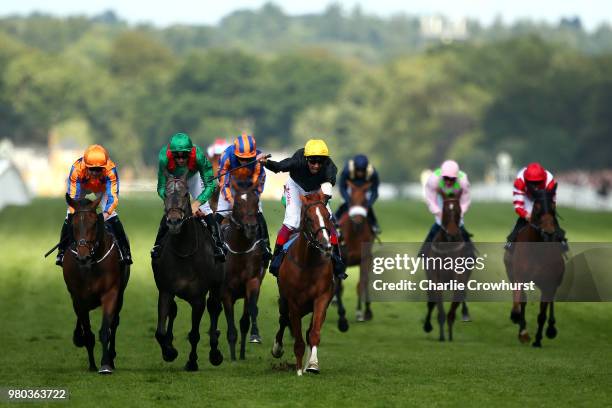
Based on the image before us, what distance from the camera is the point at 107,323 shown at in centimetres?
1467

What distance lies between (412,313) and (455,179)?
16.4ft

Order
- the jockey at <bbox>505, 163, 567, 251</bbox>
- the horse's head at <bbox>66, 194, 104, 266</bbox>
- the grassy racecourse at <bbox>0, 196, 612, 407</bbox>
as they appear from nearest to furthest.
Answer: the grassy racecourse at <bbox>0, 196, 612, 407</bbox>, the horse's head at <bbox>66, 194, 104, 266</bbox>, the jockey at <bbox>505, 163, 567, 251</bbox>

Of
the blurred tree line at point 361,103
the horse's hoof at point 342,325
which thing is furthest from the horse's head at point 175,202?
the blurred tree line at point 361,103

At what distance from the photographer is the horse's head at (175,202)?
46.3ft

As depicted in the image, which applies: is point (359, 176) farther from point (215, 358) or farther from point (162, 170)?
point (162, 170)

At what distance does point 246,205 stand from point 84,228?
266 centimetres

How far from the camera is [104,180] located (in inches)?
592

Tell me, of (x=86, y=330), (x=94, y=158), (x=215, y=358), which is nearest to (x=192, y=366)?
(x=215, y=358)

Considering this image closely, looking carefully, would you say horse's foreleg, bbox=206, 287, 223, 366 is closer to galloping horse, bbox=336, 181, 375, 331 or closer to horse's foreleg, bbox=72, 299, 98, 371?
horse's foreleg, bbox=72, 299, 98, 371

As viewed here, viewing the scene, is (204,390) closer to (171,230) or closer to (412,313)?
(171,230)

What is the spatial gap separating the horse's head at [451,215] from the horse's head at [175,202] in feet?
19.8

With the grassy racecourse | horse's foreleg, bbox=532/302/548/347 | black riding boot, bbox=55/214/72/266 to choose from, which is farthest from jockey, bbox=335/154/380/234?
black riding boot, bbox=55/214/72/266

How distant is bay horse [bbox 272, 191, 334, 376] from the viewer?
14.0 metres

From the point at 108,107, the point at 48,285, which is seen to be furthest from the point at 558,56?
the point at 48,285
